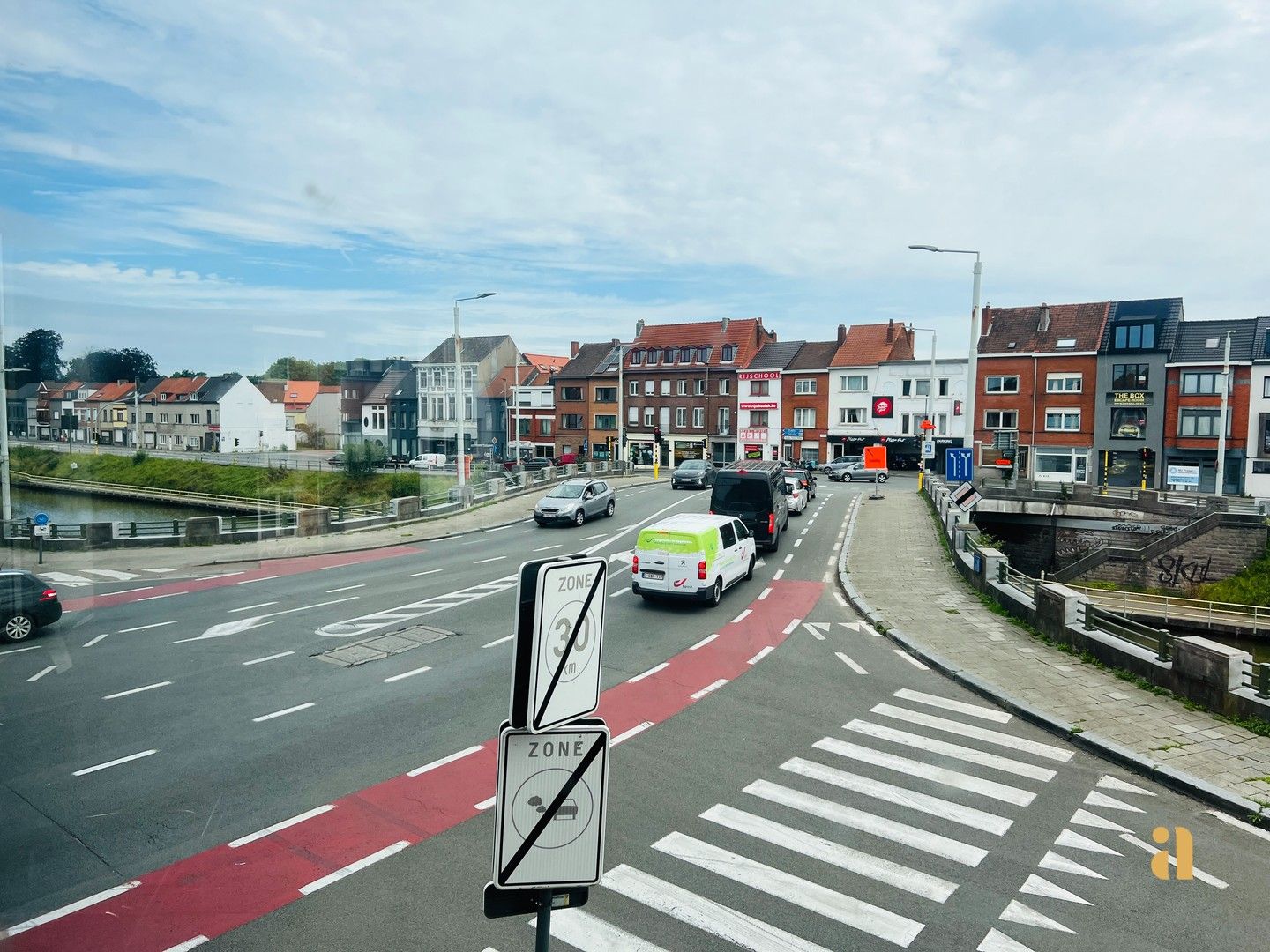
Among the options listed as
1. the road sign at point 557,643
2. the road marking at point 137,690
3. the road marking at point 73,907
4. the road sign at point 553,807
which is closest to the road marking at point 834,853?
the road sign at point 553,807

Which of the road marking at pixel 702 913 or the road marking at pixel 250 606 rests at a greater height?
the road marking at pixel 702 913

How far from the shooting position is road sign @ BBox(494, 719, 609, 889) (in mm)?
3070

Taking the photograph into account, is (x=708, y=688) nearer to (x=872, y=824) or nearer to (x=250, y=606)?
(x=872, y=824)

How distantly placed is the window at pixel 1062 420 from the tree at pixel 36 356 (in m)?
61.6

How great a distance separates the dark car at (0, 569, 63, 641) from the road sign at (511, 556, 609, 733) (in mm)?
4362

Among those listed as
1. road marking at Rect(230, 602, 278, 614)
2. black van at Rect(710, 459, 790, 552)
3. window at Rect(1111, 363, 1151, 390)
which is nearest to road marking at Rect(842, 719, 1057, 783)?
road marking at Rect(230, 602, 278, 614)

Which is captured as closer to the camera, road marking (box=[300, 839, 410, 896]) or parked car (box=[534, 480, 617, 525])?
road marking (box=[300, 839, 410, 896])

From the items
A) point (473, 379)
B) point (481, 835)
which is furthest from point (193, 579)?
point (473, 379)

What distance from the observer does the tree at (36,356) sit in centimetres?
517

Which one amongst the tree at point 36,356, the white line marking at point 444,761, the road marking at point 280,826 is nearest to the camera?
the tree at point 36,356

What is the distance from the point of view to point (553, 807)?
10.4 feet

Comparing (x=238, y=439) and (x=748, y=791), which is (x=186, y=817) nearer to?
(x=748, y=791)

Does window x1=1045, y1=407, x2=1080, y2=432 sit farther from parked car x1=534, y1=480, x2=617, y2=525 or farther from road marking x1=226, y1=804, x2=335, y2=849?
road marking x1=226, y1=804, x2=335, y2=849

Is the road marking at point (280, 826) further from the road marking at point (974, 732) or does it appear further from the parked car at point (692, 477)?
the parked car at point (692, 477)
